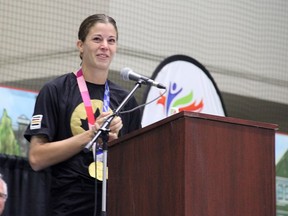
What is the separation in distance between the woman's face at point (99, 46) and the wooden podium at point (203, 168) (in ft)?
2.68

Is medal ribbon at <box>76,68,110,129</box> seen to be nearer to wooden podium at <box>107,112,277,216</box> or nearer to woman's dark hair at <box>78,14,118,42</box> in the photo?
woman's dark hair at <box>78,14,118,42</box>

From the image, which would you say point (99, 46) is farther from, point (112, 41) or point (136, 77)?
point (136, 77)

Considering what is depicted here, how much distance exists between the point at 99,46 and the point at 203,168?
3.92 ft

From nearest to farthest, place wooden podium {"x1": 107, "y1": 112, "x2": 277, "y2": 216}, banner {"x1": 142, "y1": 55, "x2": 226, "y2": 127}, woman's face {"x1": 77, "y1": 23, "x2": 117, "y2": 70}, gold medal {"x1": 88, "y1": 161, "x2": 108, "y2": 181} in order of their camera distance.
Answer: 1. wooden podium {"x1": 107, "y1": 112, "x2": 277, "y2": 216}
2. gold medal {"x1": 88, "y1": 161, "x2": 108, "y2": 181}
3. woman's face {"x1": 77, "y1": 23, "x2": 117, "y2": 70}
4. banner {"x1": 142, "y1": 55, "x2": 226, "y2": 127}

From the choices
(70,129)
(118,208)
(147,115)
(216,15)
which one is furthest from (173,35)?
(118,208)

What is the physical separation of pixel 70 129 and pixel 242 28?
4.38 meters

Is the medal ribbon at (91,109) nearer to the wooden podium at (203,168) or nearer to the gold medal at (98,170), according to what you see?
the gold medal at (98,170)

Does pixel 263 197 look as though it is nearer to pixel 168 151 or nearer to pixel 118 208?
pixel 168 151

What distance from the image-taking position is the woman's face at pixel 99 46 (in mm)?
3662

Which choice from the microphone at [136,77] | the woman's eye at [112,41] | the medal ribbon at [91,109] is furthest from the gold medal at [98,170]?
the woman's eye at [112,41]

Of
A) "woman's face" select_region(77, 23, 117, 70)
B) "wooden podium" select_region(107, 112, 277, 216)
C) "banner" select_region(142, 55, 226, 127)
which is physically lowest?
"wooden podium" select_region(107, 112, 277, 216)

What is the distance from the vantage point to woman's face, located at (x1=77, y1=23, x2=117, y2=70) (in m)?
3.66

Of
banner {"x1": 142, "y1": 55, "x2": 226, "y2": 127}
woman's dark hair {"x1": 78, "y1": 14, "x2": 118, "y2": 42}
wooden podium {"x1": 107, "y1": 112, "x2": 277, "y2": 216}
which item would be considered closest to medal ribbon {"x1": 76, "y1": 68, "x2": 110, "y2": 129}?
woman's dark hair {"x1": 78, "y1": 14, "x2": 118, "y2": 42}

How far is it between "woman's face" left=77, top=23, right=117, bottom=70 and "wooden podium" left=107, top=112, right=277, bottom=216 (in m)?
0.82
